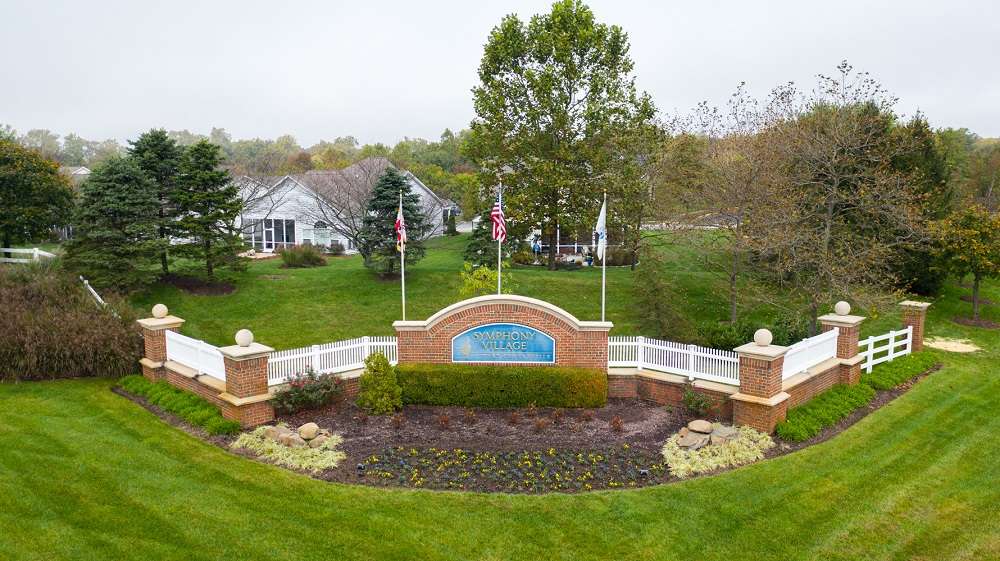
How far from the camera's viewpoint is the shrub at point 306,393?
475 inches

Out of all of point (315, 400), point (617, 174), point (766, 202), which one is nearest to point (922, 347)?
point (766, 202)

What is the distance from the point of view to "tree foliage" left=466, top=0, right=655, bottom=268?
24938 millimetres

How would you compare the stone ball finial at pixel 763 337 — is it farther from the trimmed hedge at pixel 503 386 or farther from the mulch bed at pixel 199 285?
the mulch bed at pixel 199 285

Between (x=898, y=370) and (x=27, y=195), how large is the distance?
2914 centimetres

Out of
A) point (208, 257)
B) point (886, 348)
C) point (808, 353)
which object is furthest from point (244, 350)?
point (886, 348)

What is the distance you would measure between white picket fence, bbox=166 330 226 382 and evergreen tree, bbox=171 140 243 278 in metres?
9.72

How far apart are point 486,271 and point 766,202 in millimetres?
8696

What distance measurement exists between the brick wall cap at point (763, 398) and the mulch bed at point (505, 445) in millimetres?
641

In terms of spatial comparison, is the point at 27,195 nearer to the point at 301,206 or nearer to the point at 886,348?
the point at 301,206

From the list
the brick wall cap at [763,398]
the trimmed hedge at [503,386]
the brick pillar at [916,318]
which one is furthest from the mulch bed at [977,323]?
the trimmed hedge at [503,386]

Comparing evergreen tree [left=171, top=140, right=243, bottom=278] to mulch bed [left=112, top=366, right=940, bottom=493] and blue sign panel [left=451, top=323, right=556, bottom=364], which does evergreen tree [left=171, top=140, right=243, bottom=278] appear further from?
blue sign panel [left=451, top=323, right=556, bottom=364]

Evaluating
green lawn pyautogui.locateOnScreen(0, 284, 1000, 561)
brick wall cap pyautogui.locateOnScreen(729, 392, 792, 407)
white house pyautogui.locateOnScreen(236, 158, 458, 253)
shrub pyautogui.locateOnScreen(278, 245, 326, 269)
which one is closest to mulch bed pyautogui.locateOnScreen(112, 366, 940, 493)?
green lawn pyautogui.locateOnScreen(0, 284, 1000, 561)

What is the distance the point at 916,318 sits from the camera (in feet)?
56.2

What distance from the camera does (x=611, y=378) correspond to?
44.3 feet
